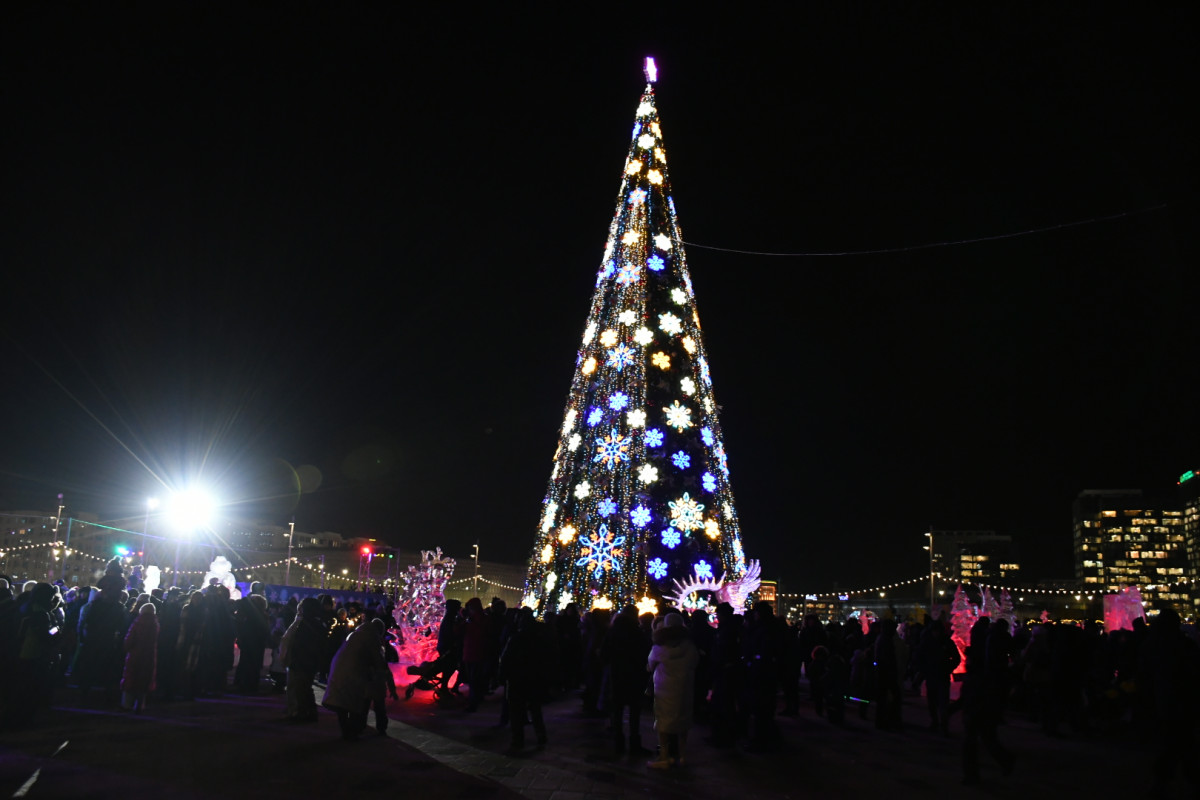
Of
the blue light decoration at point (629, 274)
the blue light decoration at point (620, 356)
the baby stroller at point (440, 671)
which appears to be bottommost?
the baby stroller at point (440, 671)

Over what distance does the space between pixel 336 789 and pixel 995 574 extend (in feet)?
513

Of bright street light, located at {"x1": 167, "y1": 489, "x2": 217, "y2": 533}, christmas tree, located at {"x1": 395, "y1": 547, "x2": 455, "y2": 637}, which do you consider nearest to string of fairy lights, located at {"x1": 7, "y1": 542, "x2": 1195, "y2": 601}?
bright street light, located at {"x1": 167, "y1": 489, "x2": 217, "y2": 533}

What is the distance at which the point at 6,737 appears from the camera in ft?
27.0

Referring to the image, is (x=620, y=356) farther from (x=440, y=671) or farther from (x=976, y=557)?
(x=976, y=557)

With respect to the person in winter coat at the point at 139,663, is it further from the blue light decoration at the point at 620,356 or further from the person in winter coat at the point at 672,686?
the blue light decoration at the point at 620,356

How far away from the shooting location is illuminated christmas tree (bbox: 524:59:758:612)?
15328 millimetres

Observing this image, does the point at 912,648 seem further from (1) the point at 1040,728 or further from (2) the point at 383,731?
(2) the point at 383,731

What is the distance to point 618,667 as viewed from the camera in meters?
8.57

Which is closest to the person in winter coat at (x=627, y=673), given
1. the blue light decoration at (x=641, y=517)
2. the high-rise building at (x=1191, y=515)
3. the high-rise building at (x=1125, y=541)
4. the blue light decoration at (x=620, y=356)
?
the blue light decoration at (x=641, y=517)

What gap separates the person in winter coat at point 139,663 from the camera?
10.3m

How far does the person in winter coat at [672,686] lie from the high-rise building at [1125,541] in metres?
144

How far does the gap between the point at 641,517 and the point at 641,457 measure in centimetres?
117

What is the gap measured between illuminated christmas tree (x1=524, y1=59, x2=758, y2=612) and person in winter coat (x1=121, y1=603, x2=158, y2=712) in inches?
296

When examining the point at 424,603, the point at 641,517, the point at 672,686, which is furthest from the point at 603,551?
the point at 672,686
